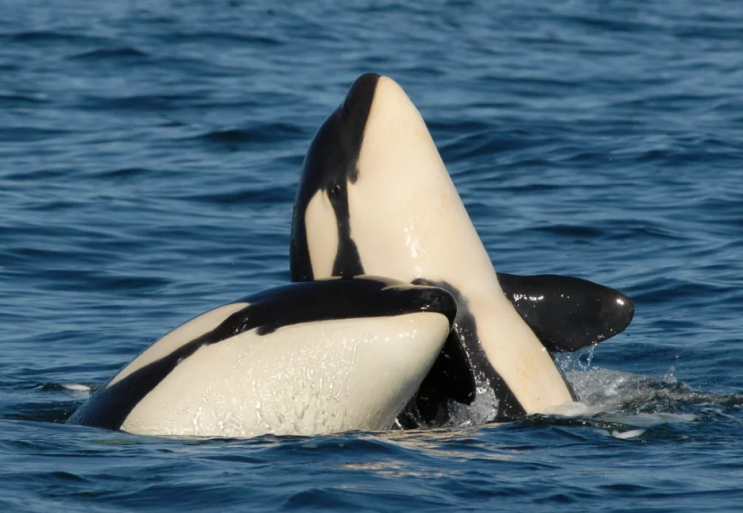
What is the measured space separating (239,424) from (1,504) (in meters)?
1.72

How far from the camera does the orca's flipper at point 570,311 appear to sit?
31.8ft

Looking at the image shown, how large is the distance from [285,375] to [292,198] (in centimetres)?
1172

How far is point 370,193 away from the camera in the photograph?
9.68 metres

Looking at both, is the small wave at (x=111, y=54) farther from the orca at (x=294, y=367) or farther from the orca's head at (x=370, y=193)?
the orca at (x=294, y=367)

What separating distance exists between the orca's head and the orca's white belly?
1033mm

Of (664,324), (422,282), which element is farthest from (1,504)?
(664,324)

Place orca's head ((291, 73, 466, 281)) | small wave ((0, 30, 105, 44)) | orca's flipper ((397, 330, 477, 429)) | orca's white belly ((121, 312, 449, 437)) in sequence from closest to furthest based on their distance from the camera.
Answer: orca's white belly ((121, 312, 449, 437)), orca's flipper ((397, 330, 477, 429)), orca's head ((291, 73, 466, 281)), small wave ((0, 30, 105, 44))

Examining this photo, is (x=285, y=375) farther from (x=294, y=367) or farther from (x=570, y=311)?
(x=570, y=311)

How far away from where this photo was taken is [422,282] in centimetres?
948

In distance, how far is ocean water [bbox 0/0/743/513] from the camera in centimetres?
789

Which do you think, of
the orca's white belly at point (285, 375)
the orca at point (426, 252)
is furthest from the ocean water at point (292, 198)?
the orca at point (426, 252)

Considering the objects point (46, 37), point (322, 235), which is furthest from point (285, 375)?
point (46, 37)

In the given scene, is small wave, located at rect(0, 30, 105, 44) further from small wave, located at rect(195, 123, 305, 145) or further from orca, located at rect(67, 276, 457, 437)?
orca, located at rect(67, 276, 457, 437)

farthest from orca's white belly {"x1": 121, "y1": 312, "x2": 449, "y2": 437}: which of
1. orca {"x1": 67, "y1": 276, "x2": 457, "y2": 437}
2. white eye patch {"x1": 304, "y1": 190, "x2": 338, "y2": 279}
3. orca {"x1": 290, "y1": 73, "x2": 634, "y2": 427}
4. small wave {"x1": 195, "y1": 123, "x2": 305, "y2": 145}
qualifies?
small wave {"x1": 195, "y1": 123, "x2": 305, "y2": 145}
